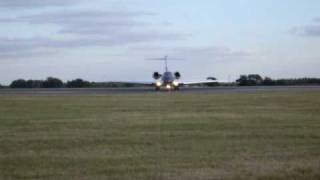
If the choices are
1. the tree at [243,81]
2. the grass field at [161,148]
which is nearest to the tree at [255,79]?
the tree at [243,81]

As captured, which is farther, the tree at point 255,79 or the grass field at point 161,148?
the tree at point 255,79

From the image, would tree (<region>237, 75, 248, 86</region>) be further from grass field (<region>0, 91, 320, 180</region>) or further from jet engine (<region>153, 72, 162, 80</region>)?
grass field (<region>0, 91, 320, 180</region>)

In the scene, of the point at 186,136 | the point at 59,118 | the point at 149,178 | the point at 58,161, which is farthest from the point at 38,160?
the point at 59,118

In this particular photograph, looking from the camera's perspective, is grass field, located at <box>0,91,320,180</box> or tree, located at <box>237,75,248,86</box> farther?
tree, located at <box>237,75,248,86</box>

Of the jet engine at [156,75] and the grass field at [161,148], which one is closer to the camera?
the grass field at [161,148]

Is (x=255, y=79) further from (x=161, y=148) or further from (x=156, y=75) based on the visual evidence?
(x=161, y=148)

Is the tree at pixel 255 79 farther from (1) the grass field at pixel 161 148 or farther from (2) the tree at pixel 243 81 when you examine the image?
(1) the grass field at pixel 161 148

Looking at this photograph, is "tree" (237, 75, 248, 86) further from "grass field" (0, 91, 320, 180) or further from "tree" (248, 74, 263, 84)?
"grass field" (0, 91, 320, 180)

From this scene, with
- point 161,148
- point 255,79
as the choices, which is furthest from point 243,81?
point 161,148

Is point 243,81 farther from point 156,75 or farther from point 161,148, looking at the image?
point 161,148

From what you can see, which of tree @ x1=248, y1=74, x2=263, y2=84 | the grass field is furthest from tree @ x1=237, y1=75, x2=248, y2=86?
the grass field

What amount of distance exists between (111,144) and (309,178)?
5765mm

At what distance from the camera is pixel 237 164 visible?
12430 millimetres

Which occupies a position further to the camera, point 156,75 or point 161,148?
point 156,75
